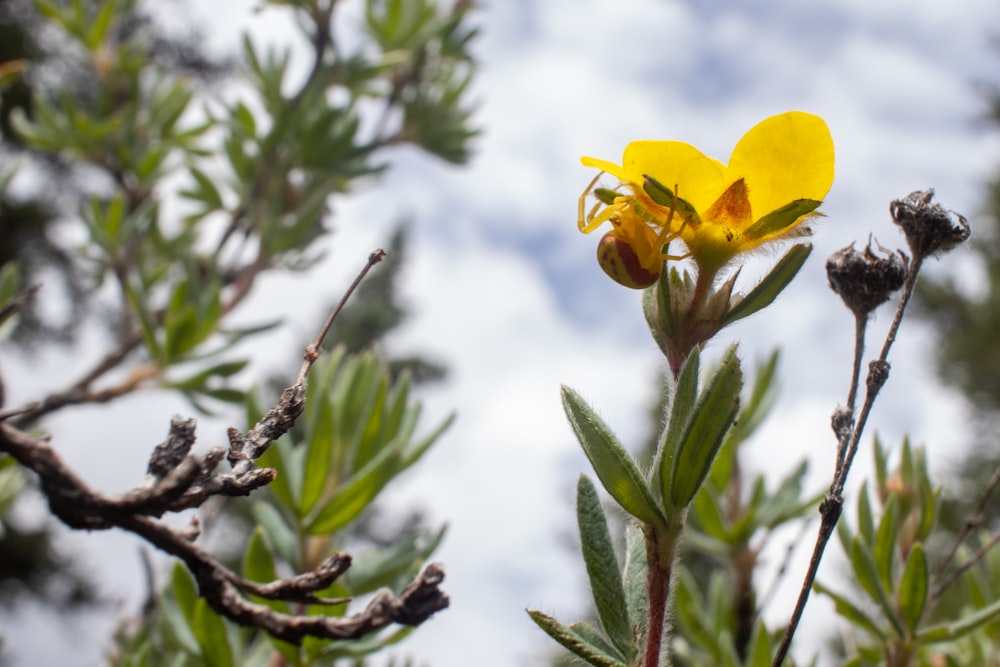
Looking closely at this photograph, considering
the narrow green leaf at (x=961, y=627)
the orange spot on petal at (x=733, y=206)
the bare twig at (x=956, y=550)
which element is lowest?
the narrow green leaf at (x=961, y=627)

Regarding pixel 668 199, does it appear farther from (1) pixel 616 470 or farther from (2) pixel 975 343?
(2) pixel 975 343

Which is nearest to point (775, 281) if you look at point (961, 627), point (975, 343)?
point (961, 627)

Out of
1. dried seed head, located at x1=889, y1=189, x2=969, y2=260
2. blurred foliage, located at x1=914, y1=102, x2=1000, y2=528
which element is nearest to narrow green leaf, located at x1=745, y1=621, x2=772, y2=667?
dried seed head, located at x1=889, y1=189, x2=969, y2=260

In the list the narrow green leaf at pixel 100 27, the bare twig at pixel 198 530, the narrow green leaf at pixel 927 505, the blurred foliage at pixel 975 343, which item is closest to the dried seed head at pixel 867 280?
the bare twig at pixel 198 530

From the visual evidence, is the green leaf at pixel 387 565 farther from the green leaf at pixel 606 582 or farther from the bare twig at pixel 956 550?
the bare twig at pixel 956 550

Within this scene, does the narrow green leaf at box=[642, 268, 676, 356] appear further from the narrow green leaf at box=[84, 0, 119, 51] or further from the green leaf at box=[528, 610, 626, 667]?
the narrow green leaf at box=[84, 0, 119, 51]

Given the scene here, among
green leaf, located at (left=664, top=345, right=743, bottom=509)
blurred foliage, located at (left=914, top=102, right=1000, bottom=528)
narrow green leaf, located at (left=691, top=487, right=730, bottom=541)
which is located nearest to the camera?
green leaf, located at (left=664, top=345, right=743, bottom=509)
